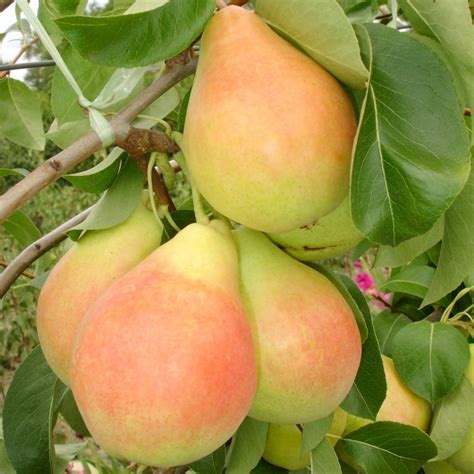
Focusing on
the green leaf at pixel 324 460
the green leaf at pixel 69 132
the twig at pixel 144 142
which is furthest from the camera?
the green leaf at pixel 324 460

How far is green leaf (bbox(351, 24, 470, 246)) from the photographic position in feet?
1.59

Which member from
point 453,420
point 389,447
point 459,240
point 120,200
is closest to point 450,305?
point 453,420

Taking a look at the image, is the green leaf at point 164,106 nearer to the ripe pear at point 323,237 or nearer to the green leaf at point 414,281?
the ripe pear at point 323,237

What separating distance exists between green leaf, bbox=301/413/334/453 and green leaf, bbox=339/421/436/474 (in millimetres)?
130

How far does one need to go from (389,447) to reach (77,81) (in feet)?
1.71

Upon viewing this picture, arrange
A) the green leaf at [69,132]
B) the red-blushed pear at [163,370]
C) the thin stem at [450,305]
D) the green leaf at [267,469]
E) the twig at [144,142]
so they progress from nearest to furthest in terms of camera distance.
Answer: the red-blushed pear at [163,370], the twig at [144,142], the green leaf at [69,132], the green leaf at [267,469], the thin stem at [450,305]

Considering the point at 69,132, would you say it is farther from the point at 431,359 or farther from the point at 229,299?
the point at 431,359

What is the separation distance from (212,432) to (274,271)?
140mm

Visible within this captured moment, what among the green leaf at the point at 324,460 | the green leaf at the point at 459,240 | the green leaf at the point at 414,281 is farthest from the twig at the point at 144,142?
the green leaf at the point at 414,281

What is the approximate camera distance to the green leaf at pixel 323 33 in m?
0.47

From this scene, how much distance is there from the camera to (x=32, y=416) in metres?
0.75

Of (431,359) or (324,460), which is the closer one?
(324,460)

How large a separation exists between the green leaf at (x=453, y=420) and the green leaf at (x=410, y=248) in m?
0.29

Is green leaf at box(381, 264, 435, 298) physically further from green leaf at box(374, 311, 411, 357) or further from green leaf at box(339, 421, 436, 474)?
green leaf at box(339, 421, 436, 474)
